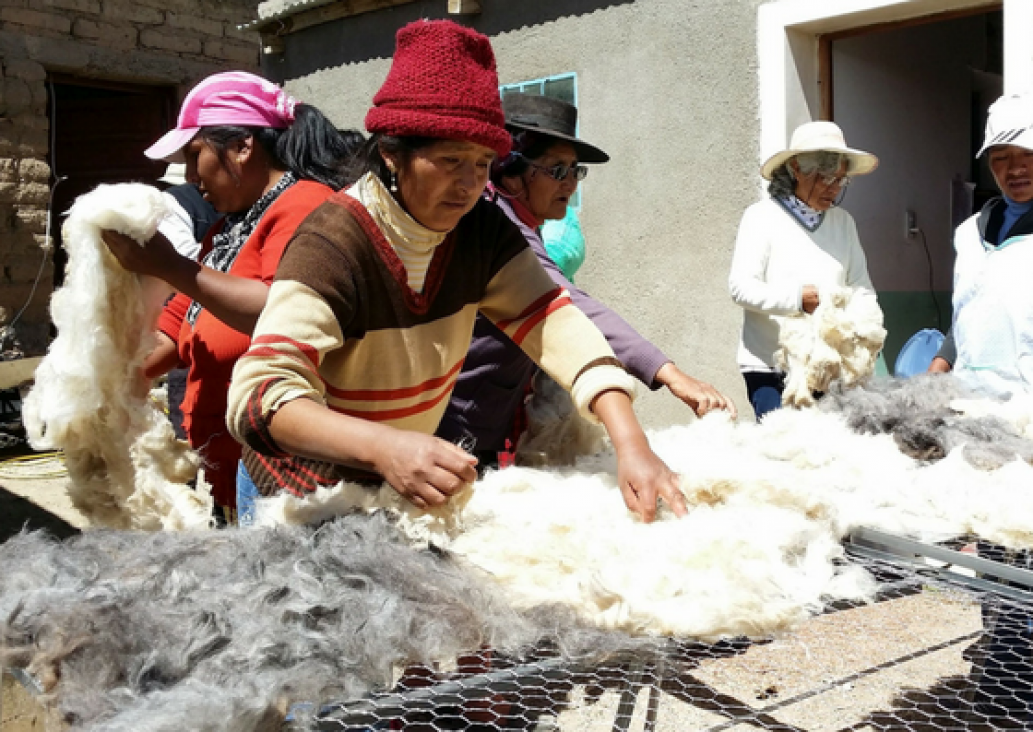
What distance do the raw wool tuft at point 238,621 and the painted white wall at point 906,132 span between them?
16.7ft

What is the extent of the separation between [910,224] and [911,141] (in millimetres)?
564

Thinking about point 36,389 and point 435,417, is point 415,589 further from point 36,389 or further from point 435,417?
point 36,389

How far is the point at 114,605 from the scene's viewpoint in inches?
46.8

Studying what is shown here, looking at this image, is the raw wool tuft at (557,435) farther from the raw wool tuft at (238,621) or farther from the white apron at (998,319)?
the white apron at (998,319)

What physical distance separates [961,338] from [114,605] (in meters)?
2.73

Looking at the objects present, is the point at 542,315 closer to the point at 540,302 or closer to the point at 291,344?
the point at 540,302

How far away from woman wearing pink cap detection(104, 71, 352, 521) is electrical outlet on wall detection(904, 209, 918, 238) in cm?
488

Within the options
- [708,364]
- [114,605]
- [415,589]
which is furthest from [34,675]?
[708,364]

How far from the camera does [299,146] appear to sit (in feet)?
Result: 7.98

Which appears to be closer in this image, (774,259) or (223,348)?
(223,348)

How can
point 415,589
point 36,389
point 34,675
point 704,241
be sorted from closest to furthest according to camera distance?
point 34,675 → point 415,589 → point 36,389 → point 704,241

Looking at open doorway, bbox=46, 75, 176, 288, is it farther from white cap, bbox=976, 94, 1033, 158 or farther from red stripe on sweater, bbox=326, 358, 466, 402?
red stripe on sweater, bbox=326, 358, 466, 402

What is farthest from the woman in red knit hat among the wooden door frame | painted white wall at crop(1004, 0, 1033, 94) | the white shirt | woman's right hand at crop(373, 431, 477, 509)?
the wooden door frame

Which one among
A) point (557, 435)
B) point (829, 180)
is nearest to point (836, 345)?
point (557, 435)
